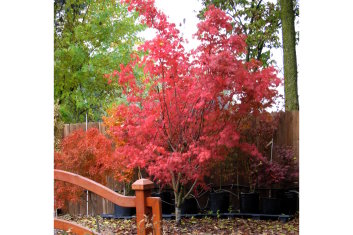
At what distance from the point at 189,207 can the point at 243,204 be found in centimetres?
57

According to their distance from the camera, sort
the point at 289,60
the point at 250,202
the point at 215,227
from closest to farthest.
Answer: the point at 215,227 < the point at 250,202 < the point at 289,60

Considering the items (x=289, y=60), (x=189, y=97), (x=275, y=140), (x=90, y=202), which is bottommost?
(x=90, y=202)

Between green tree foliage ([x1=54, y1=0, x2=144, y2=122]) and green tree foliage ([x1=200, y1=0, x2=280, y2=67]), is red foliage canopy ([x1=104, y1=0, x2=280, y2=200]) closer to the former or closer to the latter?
green tree foliage ([x1=200, y1=0, x2=280, y2=67])

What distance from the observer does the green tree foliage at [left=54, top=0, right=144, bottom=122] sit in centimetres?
530

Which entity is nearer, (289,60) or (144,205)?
(144,205)

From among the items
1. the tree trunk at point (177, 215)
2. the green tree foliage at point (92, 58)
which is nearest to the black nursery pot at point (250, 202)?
the tree trunk at point (177, 215)

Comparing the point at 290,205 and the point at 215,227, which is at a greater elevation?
the point at 290,205

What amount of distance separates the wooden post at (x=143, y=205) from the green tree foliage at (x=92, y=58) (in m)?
3.62

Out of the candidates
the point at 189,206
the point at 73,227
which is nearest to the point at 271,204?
the point at 189,206

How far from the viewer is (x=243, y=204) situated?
439 cm

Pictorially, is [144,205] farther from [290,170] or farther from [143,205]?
[290,170]

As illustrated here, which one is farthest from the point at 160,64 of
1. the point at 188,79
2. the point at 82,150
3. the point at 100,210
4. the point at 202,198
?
the point at 100,210
